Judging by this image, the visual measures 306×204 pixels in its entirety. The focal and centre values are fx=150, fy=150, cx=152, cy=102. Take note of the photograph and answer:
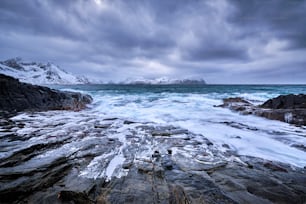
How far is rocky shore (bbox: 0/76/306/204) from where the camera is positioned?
204 centimetres

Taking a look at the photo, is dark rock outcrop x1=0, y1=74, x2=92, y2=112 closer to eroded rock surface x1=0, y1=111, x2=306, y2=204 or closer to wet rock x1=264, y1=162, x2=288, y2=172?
eroded rock surface x1=0, y1=111, x2=306, y2=204

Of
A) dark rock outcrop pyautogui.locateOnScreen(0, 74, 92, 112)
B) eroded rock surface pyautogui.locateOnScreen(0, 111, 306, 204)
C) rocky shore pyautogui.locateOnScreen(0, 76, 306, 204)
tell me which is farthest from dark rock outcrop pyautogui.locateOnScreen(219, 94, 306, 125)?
dark rock outcrop pyautogui.locateOnScreen(0, 74, 92, 112)

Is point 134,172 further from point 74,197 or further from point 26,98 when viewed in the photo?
point 26,98

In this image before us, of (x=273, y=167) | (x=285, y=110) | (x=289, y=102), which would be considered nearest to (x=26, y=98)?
(x=273, y=167)

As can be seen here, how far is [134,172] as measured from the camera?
8.72ft

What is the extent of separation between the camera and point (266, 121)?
24.2 ft

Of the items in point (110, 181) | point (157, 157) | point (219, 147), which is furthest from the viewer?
point (219, 147)

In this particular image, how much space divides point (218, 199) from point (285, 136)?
15.6ft

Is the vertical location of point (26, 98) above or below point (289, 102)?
above

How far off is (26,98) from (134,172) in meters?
9.98

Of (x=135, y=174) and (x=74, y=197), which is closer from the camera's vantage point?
(x=74, y=197)

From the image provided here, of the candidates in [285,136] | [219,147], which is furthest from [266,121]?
[219,147]

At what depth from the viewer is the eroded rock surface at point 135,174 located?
80.1 inches

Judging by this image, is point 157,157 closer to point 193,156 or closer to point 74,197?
point 193,156
